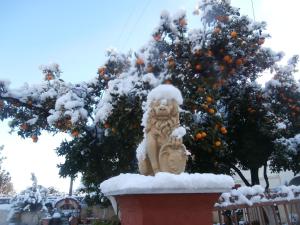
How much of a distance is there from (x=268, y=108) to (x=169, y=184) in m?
6.64

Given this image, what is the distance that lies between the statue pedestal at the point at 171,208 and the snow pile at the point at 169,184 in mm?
52

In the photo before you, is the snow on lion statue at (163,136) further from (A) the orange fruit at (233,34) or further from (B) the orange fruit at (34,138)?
(B) the orange fruit at (34,138)

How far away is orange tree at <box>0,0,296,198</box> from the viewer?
5.95 m

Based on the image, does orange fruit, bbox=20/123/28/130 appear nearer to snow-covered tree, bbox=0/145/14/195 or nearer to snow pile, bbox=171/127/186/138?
snow pile, bbox=171/127/186/138

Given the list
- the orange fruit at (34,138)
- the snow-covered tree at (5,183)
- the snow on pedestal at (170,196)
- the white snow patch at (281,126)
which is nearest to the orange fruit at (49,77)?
the orange fruit at (34,138)

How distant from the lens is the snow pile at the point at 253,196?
318 cm

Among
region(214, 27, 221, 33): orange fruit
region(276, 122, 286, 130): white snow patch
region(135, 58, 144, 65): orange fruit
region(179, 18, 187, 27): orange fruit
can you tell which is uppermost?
region(179, 18, 187, 27): orange fruit

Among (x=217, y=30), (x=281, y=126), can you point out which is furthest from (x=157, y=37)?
(x=281, y=126)

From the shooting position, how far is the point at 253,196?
339 centimetres

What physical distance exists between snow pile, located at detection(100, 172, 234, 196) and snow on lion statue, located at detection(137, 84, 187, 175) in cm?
74

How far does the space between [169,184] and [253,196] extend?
193 centimetres

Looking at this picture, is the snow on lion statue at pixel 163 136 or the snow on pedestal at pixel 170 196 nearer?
the snow on pedestal at pixel 170 196

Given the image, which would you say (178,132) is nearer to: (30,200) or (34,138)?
(34,138)

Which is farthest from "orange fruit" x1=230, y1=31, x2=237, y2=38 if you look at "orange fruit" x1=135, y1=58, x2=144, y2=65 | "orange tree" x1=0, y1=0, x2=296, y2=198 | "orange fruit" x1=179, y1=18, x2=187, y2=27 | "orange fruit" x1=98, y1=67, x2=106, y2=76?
"orange fruit" x1=98, y1=67, x2=106, y2=76
